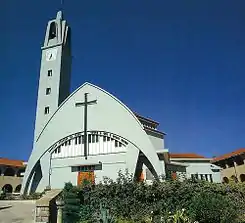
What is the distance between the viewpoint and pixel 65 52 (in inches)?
1683

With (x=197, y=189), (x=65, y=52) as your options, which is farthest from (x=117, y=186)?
(x=65, y=52)

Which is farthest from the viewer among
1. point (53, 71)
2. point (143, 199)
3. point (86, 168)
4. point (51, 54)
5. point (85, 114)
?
point (51, 54)

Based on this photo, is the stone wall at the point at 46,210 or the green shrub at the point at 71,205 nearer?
the stone wall at the point at 46,210

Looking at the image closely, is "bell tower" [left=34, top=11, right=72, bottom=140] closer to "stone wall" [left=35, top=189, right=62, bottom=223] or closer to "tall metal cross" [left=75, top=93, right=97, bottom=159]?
"tall metal cross" [left=75, top=93, right=97, bottom=159]

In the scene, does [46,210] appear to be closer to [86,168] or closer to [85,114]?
[86,168]

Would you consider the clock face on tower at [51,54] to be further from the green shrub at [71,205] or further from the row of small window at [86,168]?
the green shrub at [71,205]

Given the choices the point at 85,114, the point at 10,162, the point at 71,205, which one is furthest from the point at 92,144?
the point at 10,162

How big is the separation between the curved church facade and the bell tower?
266 cm

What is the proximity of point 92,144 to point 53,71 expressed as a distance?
49.4ft

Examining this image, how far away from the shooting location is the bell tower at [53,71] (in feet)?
127

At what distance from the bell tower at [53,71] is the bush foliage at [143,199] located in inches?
947

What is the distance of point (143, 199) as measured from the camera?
14547 mm

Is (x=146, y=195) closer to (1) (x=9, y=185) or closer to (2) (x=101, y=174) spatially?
(2) (x=101, y=174)

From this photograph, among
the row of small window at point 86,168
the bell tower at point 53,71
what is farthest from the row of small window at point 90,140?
the bell tower at point 53,71
